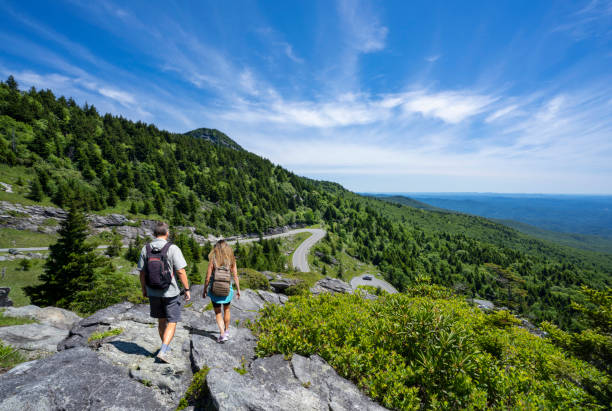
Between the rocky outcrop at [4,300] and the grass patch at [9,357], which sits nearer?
the grass patch at [9,357]

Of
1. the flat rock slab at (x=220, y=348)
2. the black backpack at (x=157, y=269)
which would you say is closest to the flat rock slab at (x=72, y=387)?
the flat rock slab at (x=220, y=348)

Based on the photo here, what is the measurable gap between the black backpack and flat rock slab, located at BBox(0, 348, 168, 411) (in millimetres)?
2009

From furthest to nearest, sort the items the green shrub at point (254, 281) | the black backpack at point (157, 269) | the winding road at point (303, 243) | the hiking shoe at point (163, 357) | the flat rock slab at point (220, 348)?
1. the winding road at point (303, 243)
2. the green shrub at point (254, 281)
3. the flat rock slab at point (220, 348)
4. the hiking shoe at point (163, 357)
5. the black backpack at point (157, 269)

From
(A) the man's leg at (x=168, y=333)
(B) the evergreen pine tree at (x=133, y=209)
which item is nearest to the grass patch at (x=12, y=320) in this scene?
(A) the man's leg at (x=168, y=333)

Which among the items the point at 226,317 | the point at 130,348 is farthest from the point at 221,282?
the point at 130,348

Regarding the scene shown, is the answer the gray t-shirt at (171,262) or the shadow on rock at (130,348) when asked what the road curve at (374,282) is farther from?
the gray t-shirt at (171,262)

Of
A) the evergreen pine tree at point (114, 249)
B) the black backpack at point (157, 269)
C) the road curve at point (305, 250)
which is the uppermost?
the black backpack at point (157, 269)

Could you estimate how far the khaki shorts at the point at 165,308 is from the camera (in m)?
5.79

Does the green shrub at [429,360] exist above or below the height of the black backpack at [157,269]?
below

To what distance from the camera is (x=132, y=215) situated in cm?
5922

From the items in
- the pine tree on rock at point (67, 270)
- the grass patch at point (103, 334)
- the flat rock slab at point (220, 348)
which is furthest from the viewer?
the pine tree on rock at point (67, 270)

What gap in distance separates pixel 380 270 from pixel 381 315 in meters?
89.9

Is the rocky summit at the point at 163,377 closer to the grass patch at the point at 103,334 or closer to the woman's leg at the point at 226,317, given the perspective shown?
the grass patch at the point at 103,334

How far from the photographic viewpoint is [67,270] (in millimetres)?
21062
